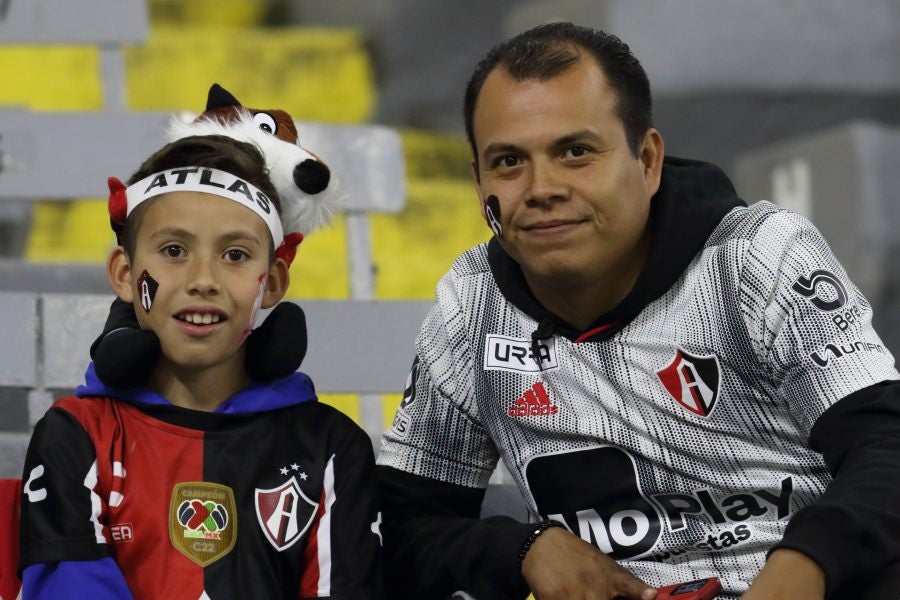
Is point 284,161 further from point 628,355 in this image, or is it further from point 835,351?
point 835,351

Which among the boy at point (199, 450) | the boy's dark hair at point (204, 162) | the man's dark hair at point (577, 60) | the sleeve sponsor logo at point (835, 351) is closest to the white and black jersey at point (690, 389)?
the sleeve sponsor logo at point (835, 351)

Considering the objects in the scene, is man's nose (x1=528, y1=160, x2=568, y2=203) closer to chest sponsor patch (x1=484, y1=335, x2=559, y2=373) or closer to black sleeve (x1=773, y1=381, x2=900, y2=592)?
chest sponsor patch (x1=484, y1=335, x2=559, y2=373)

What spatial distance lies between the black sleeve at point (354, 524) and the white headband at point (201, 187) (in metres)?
0.31

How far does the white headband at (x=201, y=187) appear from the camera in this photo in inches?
77.6

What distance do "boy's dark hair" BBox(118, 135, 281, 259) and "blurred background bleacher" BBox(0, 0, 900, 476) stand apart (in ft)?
5.66

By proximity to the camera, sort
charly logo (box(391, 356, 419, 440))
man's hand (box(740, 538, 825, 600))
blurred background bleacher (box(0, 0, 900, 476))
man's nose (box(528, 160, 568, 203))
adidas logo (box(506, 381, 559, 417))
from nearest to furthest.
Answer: man's hand (box(740, 538, 825, 600)), man's nose (box(528, 160, 568, 203)), adidas logo (box(506, 381, 559, 417)), charly logo (box(391, 356, 419, 440)), blurred background bleacher (box(0, 0, 900, 476))

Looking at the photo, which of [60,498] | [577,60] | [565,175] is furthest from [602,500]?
[60,498]

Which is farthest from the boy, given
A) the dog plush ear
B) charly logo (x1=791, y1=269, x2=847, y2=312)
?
charly logo (x1=791, y1=269, x2=847, y2=312)

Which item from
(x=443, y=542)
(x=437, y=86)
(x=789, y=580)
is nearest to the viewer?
(x=789, y=580)

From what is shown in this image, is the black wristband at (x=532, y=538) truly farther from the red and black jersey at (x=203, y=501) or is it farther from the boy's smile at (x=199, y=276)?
the boy's smile at (x=199, y=276)

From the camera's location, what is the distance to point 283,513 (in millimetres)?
1907

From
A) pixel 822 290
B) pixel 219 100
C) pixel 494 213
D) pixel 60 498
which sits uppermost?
pixel 219 100

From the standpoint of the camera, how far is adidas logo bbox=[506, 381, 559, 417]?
1982mm

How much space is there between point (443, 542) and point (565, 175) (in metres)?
0.50
